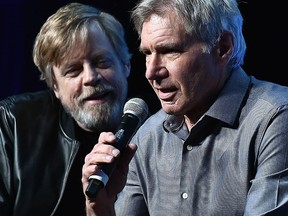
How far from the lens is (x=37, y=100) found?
293 centimetres

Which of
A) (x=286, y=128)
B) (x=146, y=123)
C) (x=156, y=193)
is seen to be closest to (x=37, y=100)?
(x=146, y=123)

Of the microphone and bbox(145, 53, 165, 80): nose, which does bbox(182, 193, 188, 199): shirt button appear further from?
bbox(145, 53, 165, 80): nose

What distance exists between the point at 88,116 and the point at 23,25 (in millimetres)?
912

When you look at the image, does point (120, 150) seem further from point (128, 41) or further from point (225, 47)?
point (128, 41)

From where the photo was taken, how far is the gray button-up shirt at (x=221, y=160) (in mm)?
1751

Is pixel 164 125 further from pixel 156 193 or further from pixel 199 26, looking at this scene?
pixel 199 26

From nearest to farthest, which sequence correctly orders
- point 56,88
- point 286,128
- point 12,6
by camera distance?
point 286,128 → point 56,88 → point 12,6

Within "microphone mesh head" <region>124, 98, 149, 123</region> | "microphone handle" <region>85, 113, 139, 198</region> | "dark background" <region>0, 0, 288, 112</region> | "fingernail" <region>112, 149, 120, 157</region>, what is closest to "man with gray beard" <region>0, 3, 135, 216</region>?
"dark background" <region>0, 0, 288, 112</region>

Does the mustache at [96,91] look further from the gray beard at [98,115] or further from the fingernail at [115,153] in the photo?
the fingernail at [115,153]

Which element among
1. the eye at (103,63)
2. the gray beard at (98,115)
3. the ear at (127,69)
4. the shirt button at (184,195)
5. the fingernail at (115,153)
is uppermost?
the fingernail at (115,153)

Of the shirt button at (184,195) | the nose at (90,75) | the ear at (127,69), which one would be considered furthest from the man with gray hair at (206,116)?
the ear at (127,69)

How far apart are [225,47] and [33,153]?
3.81 feet

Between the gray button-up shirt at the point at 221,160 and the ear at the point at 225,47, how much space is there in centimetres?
6

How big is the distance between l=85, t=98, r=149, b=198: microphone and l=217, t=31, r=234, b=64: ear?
0.28 metres
